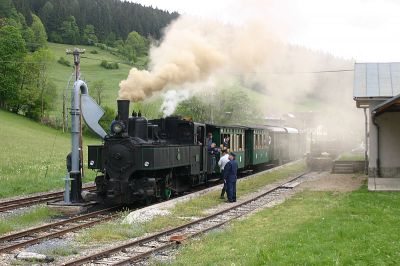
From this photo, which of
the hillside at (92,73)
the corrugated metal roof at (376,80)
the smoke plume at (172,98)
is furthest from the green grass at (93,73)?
the corrugated metal roof at (376,80)

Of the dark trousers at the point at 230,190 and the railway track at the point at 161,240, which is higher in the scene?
the dark trousers at the point at 230,190

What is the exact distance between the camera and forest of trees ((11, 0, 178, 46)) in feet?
382

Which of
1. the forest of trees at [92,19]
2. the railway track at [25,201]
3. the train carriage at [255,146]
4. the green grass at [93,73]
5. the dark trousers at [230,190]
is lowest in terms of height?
the railway track at [25,201]

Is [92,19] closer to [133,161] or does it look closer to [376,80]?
[376,80]

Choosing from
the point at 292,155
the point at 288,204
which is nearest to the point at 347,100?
the point at 292,155

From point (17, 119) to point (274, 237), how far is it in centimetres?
6034

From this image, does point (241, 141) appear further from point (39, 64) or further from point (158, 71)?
point (39, 64)

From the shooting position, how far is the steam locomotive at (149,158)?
50.1 ft

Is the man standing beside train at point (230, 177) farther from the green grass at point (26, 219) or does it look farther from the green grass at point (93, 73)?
the green grass at point (93, 73)

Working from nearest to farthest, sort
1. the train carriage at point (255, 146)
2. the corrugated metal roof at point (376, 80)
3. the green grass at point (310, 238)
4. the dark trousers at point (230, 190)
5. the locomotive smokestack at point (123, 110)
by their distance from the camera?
the green grass at point (310, 238) < the locomotive smokestack at point (123, 110) < the dark trousers at point (230, 190) < the corrugated metal roof at point (376, 80) < the train carriage at point (255, 146)

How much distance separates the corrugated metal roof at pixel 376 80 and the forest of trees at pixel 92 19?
89.8 meters

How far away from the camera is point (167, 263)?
888cm

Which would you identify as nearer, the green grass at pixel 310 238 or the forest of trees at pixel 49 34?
the green grass at pixel 310 238

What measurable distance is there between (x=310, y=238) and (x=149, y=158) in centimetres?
643
